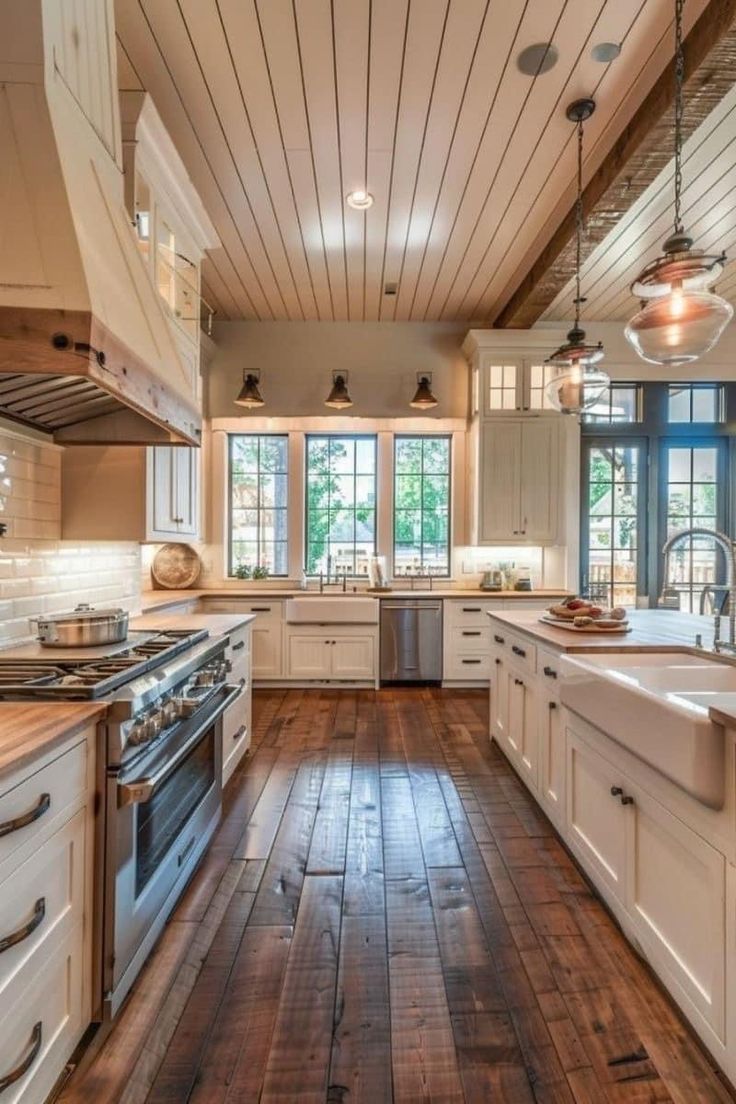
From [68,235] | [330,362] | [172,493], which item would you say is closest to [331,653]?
[172,493]

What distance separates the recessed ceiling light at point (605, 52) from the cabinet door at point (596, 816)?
279 cm

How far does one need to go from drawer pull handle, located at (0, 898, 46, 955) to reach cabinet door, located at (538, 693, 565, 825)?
185 cm

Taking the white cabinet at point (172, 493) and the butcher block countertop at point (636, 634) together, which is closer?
the butcher block countertop at point (636, 634)

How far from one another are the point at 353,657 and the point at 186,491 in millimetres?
2201

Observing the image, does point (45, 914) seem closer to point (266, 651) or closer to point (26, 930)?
point (26, 930)

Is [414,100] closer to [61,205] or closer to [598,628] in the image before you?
[61,205]

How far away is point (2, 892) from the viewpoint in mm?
1044

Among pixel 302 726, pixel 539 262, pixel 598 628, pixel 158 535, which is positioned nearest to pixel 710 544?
pixel 539 262

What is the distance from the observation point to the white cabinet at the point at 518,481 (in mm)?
4914

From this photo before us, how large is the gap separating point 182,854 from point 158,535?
60.5 inches

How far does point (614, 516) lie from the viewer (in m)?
5.26

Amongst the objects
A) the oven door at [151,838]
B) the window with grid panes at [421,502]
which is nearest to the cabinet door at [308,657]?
the window with grid panes at [421,502]

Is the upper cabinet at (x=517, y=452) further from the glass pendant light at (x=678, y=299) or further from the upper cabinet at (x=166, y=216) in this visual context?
the glass pendant light at (x=678, y=299)

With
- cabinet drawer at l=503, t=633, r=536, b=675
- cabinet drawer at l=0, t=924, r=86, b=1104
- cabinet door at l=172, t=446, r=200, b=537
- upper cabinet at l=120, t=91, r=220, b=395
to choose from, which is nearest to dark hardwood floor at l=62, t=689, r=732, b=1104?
cabinet drawer at l=0, t=924, r=86, b=1104
